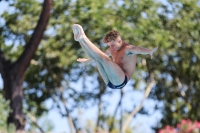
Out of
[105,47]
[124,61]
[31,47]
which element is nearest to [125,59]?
[124,61]

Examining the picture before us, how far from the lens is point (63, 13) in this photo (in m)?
19.1

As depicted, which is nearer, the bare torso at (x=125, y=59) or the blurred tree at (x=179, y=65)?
the bare torso at (x=125, y=59)

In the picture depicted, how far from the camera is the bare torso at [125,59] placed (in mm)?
6391

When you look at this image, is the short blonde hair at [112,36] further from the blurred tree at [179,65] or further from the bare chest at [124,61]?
the blurred tree at [179,65]

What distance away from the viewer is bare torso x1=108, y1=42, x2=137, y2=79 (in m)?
6.39

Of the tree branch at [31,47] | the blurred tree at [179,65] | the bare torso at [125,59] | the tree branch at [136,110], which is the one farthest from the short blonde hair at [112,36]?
the tree branch at [136,110]

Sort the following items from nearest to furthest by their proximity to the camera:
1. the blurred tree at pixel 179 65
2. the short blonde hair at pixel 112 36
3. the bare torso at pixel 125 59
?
the short blonde hair at pixel 112 36 < the bare torso at pixel 125 59 < the blurred tree at pixel 179 65

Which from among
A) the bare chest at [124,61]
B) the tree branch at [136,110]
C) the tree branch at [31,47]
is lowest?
the tree branch at [136,110]

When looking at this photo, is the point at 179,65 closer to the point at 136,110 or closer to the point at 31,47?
the point at 136,110

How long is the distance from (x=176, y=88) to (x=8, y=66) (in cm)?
915

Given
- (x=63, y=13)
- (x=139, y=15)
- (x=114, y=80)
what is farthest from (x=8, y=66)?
(x=114, y=80)

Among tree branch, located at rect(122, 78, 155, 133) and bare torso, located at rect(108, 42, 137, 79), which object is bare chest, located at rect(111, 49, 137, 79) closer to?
bare torso, located at rect(108, 42, 137, 79)

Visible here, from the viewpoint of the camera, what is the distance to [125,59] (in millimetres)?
6430

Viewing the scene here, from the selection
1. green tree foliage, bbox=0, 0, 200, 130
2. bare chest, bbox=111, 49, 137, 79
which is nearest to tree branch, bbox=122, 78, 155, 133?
green tree foliage, bbox=0, 0, 200, 130
